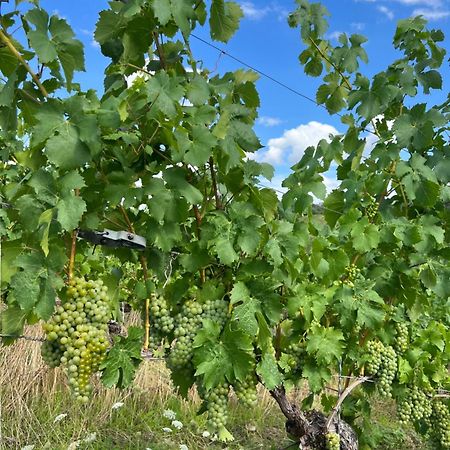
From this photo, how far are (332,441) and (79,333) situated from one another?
145 cm

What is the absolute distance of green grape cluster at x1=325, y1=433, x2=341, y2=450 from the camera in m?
2.63

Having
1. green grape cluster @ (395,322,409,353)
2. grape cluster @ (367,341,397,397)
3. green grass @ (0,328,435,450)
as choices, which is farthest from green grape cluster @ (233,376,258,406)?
green grass @ (0,328,435,450)

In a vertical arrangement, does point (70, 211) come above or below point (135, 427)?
above

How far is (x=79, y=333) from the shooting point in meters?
1.68

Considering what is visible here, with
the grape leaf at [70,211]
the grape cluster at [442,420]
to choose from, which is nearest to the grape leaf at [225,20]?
the grape leaf at [70,211]

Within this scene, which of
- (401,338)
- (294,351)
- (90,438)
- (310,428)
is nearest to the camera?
(294,351)

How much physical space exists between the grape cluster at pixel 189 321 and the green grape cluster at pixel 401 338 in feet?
4.53

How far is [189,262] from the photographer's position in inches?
74.0

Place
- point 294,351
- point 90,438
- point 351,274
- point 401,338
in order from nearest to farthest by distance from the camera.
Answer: point 294,351 → point 351,274 → point 401,338 → point 90,438

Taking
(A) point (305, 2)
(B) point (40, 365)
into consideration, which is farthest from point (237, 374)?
(B) point (40, 365)

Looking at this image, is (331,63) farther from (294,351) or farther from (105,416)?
(105,416)

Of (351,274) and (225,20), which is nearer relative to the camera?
(225,20)

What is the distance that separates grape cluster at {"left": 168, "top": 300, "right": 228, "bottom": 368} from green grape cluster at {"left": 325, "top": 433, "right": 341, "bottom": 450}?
107 centimetres

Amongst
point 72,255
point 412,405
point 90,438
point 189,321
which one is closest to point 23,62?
point 72,255
